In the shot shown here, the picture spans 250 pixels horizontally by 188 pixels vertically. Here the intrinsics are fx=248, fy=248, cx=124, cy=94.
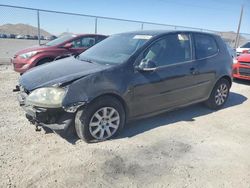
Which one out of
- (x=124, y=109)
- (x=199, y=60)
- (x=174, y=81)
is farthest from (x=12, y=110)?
(x=199, y=60)

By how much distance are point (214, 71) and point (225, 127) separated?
126 centimetres

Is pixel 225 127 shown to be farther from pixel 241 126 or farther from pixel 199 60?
pixel 199 60

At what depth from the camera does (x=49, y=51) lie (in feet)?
24.4

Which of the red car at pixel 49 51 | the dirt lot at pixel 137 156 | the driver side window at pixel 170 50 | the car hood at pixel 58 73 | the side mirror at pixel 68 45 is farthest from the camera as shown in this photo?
the side mirror at pixel 68 45

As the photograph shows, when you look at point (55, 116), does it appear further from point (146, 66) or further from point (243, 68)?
point (243, 68)

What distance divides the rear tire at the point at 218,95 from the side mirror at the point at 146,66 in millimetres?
2168

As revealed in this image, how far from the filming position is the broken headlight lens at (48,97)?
3.34m

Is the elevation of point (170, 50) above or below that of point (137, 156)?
above

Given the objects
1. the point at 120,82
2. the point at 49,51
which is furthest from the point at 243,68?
the point at 49,51

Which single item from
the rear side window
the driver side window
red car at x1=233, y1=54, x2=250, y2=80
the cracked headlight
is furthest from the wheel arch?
red car at x1=233, y1=54, x2=250, y2=80

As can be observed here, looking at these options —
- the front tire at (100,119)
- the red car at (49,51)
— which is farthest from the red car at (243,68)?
the front tire at (100,119)

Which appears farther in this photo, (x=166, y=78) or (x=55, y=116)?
(x=166, y=78)

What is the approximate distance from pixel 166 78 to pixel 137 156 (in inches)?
59.8

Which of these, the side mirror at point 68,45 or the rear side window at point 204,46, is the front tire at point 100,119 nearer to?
the rear side window at point 204,46
